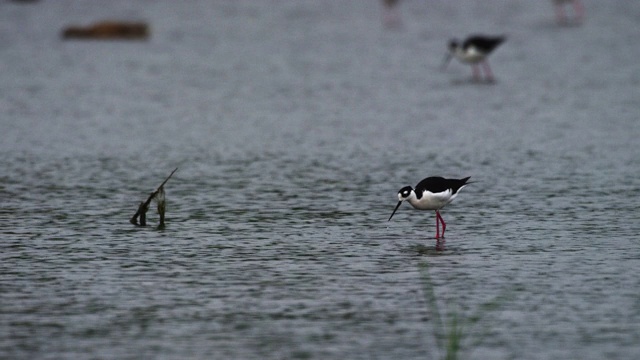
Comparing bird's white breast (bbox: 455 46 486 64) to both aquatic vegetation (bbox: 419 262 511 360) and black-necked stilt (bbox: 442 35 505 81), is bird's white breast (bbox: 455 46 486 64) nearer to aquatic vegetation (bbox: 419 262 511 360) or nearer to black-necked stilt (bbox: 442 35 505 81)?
black-necked stilt (bbox: 442 35 505 81)

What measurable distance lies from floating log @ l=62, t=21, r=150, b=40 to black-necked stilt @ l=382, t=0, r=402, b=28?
299 inches

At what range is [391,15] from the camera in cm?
4044

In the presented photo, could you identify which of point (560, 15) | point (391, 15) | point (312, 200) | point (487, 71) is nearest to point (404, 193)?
point (312, 200)

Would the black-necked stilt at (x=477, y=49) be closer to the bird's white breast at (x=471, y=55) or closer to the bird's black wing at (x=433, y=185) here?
the bird's white breast at (x=471, y=55)

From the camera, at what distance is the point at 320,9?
137 feet

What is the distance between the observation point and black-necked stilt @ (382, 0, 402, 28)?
126 feet

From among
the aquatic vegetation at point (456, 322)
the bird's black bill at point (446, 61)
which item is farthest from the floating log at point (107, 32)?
the aquatic vegetation at point (456, 322)

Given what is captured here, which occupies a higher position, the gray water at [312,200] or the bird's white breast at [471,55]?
the bird's white breast at [471,55]

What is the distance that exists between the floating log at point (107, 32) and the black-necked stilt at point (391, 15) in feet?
25.0

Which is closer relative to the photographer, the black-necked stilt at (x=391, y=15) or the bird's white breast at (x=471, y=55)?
A: the bird's white breast at (x=471, y=55)

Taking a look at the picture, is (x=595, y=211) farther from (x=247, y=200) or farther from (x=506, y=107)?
(x=506, y=107)

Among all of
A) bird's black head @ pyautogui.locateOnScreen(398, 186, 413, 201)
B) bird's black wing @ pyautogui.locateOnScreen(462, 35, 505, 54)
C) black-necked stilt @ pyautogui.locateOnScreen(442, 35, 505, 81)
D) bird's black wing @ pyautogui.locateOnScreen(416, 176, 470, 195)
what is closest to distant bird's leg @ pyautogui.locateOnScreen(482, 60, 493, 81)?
black-necked stilt @ pyautogui.locateOnScreen(442, 35, 505, 81)

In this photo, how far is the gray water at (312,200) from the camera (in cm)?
976

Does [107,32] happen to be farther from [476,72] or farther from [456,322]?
[456,322]
